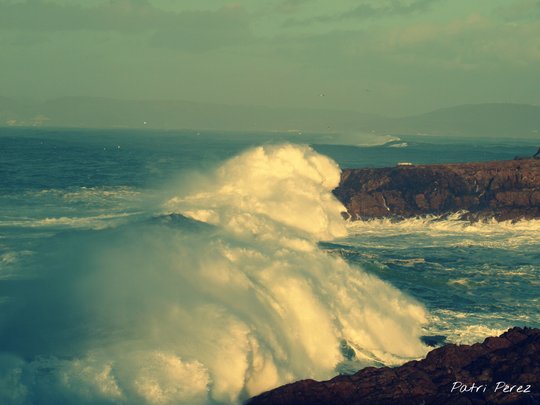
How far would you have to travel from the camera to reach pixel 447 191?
4766 cm

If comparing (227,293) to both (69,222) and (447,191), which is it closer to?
(69,222)

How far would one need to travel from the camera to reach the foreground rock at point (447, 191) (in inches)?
1772

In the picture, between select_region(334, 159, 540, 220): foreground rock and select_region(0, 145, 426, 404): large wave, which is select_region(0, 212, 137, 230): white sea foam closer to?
select_region(0, 145, 426, 404): large wave

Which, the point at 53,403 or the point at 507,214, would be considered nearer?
the point at 53,403

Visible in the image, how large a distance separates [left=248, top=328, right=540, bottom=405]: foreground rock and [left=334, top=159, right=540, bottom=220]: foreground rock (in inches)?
1037

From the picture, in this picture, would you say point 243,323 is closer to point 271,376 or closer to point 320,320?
point 271,376

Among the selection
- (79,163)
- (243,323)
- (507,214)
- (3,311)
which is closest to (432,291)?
(243,323)

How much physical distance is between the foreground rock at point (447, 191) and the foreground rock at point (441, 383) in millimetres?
26343

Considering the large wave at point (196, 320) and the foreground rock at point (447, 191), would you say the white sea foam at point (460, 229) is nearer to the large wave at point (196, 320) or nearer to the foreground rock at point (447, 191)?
the foreground rock at point (447, 191)

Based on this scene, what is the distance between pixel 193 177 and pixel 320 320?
1371 inches

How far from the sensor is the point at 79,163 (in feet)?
250

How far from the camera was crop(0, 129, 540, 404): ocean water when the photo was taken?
55.3 feet

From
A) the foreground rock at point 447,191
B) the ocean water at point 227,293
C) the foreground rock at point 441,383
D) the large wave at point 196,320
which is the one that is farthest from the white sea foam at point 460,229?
the foreground rock at point 441,383

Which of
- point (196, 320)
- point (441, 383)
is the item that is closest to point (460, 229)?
point (196, 320)
